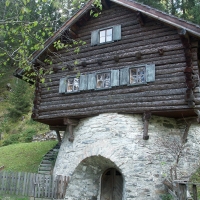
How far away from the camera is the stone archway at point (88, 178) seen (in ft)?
43.4

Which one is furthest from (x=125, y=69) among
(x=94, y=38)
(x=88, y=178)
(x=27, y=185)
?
(x=27, y=185)

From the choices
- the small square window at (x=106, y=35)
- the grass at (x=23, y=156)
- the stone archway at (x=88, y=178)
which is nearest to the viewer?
the stone archway at (x=88, y=178)

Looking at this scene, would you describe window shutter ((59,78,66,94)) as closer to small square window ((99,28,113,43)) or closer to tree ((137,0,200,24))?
small square window ((99,28,113,43))

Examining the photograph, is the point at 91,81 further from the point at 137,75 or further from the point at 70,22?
the point at 70,22

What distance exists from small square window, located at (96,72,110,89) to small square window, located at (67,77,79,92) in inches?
49.0

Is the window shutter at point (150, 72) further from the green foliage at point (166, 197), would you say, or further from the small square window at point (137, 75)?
the green foliage at point (166, 197)

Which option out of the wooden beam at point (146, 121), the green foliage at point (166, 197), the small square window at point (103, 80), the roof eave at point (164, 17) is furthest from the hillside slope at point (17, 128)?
the green foliage at point (166, 197)

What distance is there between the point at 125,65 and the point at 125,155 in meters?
4.28

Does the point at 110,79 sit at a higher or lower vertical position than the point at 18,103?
lower

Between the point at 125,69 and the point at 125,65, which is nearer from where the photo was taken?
the point at 125,69

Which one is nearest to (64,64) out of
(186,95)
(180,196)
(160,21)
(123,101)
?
(123,101)

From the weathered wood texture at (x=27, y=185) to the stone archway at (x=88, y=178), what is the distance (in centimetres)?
73

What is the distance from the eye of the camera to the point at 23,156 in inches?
755

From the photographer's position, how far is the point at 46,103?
15.1m
